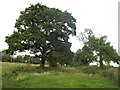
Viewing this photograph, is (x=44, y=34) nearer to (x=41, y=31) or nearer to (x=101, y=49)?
(x=41, y=31)

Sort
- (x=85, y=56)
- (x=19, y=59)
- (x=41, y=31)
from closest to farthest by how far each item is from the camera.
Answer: (x=41, y=31)
(x=85, y=56)
(x=19, y=59)

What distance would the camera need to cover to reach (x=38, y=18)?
60.1 m

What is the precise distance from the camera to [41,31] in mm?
59656

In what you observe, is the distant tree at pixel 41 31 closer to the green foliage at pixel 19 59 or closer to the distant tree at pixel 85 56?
the distant tree at pixel 85 56

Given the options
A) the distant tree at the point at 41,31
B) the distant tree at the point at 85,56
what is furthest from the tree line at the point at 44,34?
the distant tree at the point at 85,56

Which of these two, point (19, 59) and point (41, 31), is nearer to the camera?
point (41, 31)

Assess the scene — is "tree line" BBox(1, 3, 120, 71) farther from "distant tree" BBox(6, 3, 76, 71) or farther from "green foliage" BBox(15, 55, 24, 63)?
"green foliage" BBox(15, 55, 24, 63)

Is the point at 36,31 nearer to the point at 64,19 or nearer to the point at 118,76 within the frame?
the point at 64,19

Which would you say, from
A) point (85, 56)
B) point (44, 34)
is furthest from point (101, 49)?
point (44, 34)

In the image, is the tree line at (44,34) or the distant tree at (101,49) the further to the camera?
the distant tree at (101,49)

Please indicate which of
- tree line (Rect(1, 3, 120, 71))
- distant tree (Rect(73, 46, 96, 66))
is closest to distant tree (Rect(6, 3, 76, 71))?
tree line (Rect(1, 3, 120, 71))

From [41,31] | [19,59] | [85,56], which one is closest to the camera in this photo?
[41,31]

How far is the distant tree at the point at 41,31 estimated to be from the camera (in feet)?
192

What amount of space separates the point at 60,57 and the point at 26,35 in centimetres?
782
